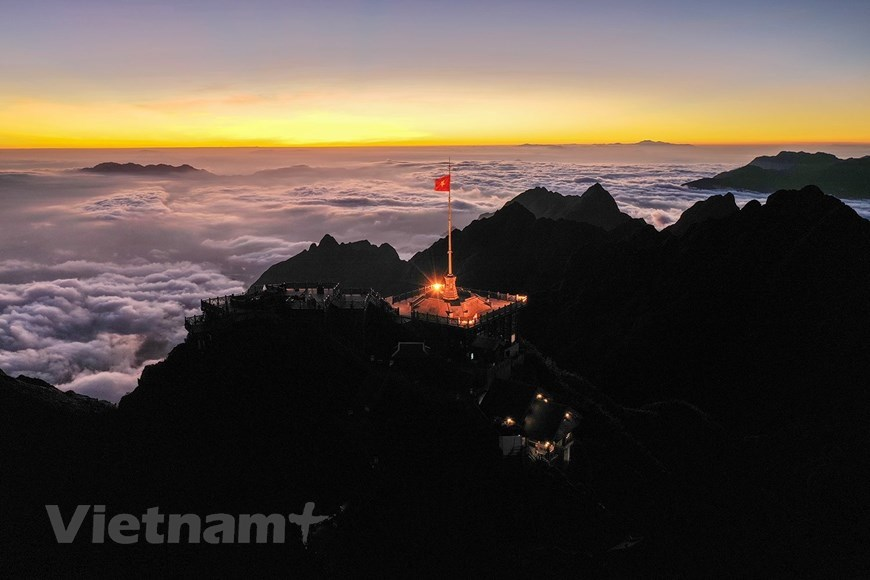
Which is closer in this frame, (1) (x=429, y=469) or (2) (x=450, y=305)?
(1) (x=429, y=469)

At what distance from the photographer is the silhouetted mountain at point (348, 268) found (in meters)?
126

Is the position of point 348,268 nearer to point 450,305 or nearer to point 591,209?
point 591,209

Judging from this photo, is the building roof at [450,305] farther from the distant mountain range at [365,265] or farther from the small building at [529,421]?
the distant mountain range at [365,265]

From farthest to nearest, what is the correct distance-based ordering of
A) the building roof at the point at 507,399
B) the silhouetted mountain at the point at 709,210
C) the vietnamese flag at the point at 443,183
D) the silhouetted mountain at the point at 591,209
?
the silhouetted mountain at the point at 591,209 → the silhouetted mountain at the point at 709,210 → the vietnamese flag at the point at 443,183 → the building roof at the point at 507,399

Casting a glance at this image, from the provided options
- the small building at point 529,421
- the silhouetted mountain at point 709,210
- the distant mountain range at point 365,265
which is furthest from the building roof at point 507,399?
the silhouetted mountain at point 709,210

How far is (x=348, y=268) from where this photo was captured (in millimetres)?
130750

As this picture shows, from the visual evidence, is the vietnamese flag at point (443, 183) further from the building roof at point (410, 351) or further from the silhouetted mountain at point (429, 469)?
the silhouetted mountain at point (429, 469)

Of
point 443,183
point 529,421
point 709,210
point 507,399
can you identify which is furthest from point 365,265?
point 529,421

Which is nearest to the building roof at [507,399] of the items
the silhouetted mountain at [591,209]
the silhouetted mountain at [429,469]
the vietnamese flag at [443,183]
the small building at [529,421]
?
the small building at [529,421]

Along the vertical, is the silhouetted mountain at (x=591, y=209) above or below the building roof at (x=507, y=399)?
above

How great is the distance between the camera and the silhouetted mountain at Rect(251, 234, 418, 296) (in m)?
126

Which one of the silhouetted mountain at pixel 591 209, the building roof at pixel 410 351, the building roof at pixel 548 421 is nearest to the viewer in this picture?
the building roof at pixel 548 421

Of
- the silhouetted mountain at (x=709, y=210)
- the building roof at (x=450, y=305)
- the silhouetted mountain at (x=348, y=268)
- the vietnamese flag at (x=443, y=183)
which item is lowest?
the silhouetted mountain at (x=348, y=268)

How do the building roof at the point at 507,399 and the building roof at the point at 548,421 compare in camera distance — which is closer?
the building roof at the point at 548,421
